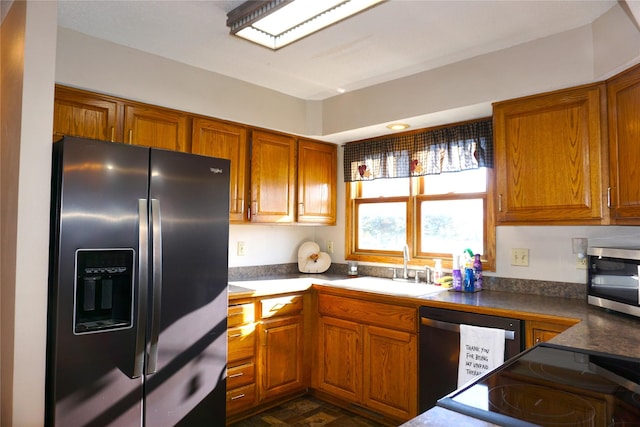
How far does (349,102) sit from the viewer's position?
328 centimetres

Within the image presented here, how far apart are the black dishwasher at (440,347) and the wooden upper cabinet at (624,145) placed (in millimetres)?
778

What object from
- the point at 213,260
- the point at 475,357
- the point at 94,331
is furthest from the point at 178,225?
the point at 475,357

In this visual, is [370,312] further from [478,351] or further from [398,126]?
[398,126]

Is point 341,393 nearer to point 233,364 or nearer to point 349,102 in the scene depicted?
point 233,364

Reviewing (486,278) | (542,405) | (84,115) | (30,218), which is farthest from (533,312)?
(84,115)

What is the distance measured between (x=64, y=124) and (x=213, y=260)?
3.54 feet

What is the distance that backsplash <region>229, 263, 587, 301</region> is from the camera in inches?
101

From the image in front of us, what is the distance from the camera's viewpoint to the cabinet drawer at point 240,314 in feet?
8.87

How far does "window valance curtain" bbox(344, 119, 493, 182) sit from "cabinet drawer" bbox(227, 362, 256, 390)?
1.74m

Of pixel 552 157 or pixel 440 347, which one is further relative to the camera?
pixel 440 347

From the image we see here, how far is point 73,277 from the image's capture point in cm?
185

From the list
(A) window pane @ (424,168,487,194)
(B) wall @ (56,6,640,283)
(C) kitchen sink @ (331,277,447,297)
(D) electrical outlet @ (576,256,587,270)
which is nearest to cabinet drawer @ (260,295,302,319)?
(C) kitchen sink @ (331,277,447,297)

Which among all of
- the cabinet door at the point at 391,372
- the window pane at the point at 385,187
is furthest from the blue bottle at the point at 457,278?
the window pane at the point at 385,187

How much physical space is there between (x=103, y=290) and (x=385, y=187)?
7.59ft
